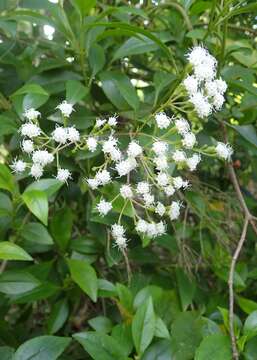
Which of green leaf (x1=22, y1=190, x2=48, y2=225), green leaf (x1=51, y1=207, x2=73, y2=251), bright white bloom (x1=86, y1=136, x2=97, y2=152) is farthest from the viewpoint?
green leaf (x1=51, y1=207, x2=73, y2=251)

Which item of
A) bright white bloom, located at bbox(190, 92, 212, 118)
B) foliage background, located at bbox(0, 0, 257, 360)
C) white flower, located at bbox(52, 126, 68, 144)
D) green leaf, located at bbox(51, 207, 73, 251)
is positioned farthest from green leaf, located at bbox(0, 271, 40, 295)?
bright white bloom, located at bbox(190, 92, 212, 118)

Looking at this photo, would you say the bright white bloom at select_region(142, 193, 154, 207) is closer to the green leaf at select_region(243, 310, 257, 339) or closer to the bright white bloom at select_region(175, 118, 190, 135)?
the bright white bloom at select_region(175, 118, 190, 135)

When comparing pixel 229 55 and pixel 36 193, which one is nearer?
pixel 36 193

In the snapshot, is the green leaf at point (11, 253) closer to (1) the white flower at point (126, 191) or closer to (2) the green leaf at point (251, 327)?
(1) the white flower at point (126, 191)

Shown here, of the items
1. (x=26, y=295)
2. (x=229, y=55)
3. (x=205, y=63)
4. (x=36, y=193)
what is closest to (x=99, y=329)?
(x=26, y=295)

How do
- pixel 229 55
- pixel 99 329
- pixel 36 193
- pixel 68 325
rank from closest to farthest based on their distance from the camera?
pixel 36 193, pixel 99 329, pixel 229 55, pixel 68 325

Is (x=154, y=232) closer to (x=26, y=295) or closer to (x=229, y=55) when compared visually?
(x=26, y=295)

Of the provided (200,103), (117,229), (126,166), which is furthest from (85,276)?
(200,103)
